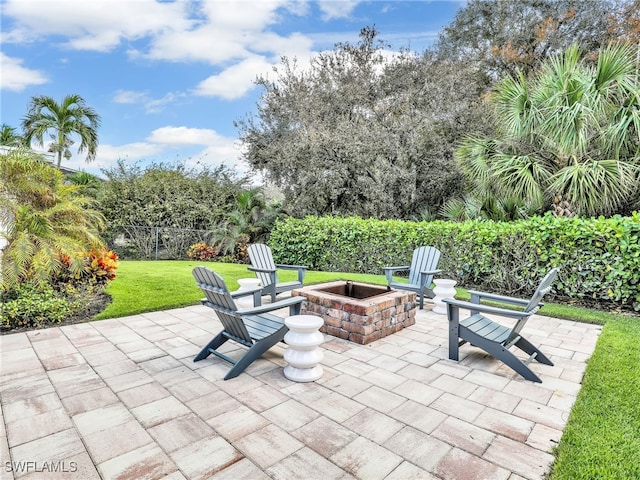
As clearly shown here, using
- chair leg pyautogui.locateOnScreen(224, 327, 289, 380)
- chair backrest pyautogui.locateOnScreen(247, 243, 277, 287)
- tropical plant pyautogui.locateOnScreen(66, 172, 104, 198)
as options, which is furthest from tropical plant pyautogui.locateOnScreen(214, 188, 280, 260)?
chair leg pyautogui.locateOnScreen(224, 327, 289, 380)

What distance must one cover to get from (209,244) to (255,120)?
446cm

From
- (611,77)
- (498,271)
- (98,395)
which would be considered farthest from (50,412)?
(611,77)

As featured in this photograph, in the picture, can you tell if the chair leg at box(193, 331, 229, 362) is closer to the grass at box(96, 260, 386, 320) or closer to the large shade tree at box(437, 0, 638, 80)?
the grass at box(96, 260, 386, 320)

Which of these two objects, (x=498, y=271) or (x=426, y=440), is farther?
(x=498, y=271)

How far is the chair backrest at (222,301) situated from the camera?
287 cm

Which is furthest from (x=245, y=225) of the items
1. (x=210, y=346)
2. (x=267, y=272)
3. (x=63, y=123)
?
(x=63, y=123)

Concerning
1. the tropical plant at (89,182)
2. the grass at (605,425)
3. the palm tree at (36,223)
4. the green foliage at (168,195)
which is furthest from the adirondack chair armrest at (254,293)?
the tropical plant at (89,182)

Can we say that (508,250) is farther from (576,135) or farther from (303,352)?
(303,352)

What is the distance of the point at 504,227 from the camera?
20.7 feet

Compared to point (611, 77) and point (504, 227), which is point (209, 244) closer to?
point (504, 227)

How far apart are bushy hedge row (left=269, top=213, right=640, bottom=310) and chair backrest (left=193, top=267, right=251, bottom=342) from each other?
512 centimetres

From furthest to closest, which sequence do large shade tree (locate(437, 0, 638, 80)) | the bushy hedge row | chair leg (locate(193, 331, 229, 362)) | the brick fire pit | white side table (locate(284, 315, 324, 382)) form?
large shade tree (locate(437, 0, 638, 80)) → the bushy hedge row → the brick fire pit → chair leg (locate(193, 331, 229, 362)) → white side table (locate(284, 315, 324, 382))

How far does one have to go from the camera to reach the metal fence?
11211 mm

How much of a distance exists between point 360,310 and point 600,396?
2.01 meters
